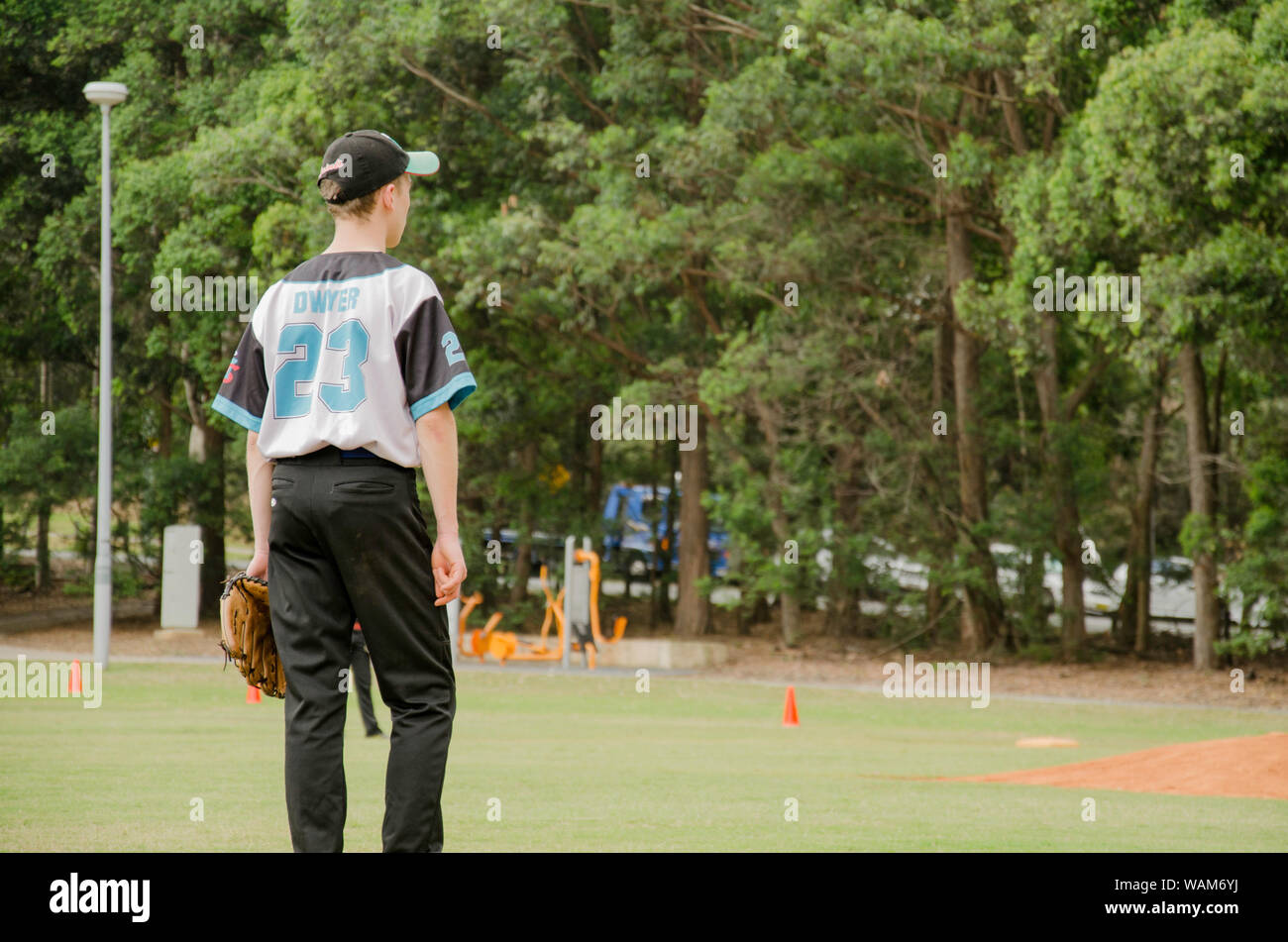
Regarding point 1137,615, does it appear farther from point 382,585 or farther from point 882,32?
point 382,585

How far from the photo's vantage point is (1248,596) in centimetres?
2516

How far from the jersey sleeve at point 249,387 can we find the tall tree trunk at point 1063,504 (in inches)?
962

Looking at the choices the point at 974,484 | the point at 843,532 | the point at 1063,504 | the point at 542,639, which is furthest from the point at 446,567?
the point at 1063,504

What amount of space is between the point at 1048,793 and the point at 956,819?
221 centimetres

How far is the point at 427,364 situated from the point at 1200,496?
2376cm

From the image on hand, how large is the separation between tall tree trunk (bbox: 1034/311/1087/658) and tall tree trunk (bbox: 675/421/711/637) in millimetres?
7156

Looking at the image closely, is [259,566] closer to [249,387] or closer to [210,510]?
[249,387]

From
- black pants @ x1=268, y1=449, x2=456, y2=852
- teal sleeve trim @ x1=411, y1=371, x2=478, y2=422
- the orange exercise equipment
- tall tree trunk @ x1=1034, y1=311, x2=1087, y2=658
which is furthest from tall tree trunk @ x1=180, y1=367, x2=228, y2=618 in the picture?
teal sleeve trim @ x1=411, y1=371, x2=478, y2=422

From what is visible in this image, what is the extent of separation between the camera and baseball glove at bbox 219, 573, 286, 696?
5.09m

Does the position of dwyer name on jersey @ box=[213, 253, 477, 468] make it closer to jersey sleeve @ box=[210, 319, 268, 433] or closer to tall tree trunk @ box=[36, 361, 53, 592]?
jersey sleeve @ box=[210, 319, 268, 433]

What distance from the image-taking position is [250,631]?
514 centimetres

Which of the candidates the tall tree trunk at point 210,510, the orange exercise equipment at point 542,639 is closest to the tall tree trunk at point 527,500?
the orange exercise equipment at point 542,639

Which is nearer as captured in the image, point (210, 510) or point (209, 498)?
point (209, 498)
